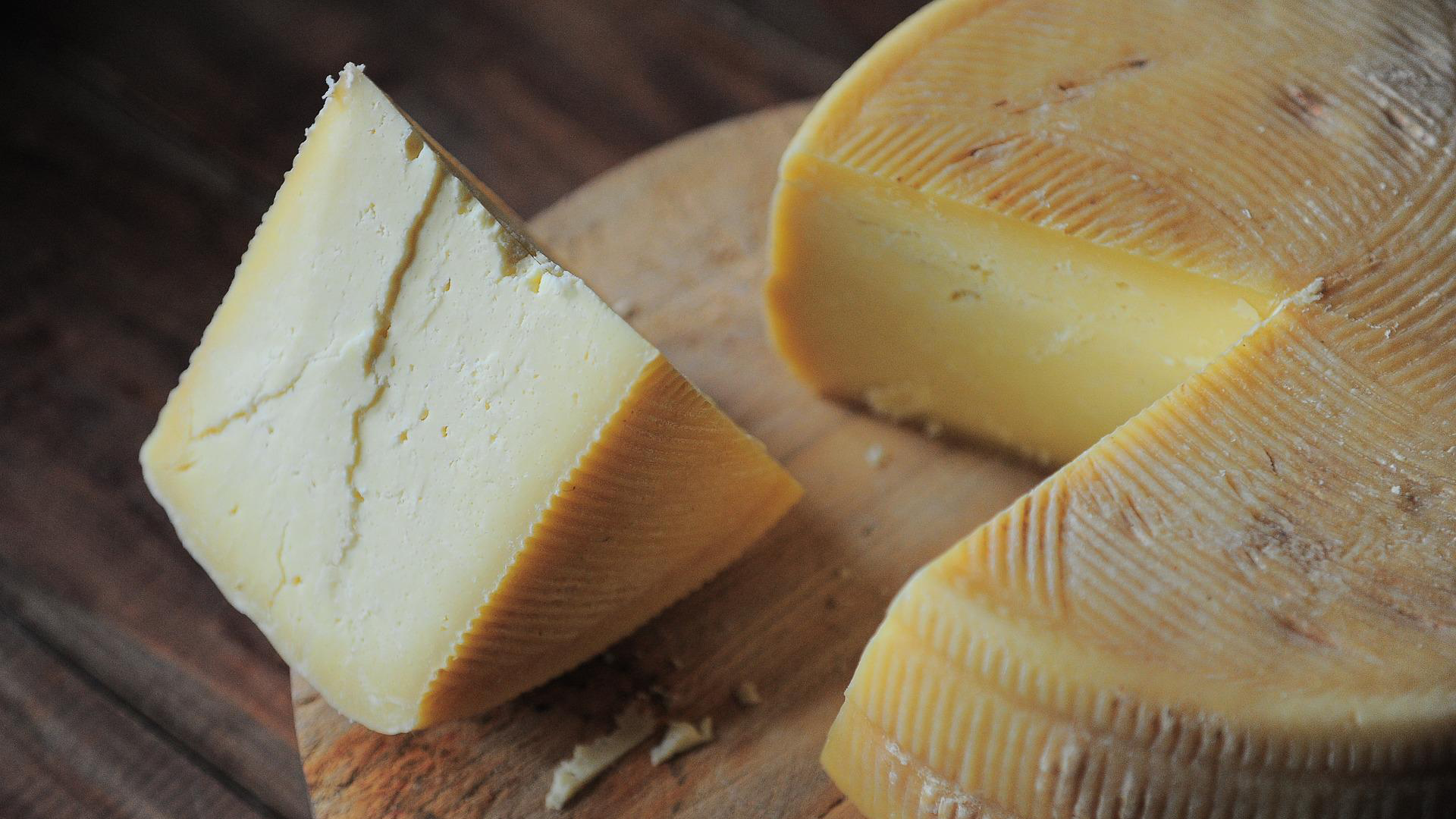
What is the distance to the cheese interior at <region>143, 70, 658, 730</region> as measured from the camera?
1.72 meters

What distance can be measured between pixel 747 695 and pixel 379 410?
77cm

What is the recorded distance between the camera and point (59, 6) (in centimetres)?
315

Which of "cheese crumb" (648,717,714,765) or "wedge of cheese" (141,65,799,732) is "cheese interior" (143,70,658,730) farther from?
"cheese crumb" (648,717,714,765)

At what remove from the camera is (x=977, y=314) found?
2.19 meters

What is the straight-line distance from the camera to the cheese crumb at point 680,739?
6.45ft

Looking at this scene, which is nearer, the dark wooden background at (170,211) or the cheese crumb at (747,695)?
the cheese crumb at (747,695)

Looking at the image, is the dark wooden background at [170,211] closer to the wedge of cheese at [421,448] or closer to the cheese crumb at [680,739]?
the wedge of cheese at [421,448]

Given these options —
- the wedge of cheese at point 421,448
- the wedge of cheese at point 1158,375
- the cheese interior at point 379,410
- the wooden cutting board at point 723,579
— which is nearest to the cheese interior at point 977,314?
the wedge of cheese at point 1158,375

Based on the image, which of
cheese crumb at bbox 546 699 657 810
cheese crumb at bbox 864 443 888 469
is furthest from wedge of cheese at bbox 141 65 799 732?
cheese crumb at bbox 864 443 888 469

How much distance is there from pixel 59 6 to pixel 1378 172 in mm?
3129

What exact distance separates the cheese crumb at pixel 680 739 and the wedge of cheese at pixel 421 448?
20 centimetres

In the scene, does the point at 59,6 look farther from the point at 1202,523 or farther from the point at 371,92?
the point at 1202,523

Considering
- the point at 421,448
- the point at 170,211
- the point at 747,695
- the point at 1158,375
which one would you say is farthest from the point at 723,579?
the point at 170,211

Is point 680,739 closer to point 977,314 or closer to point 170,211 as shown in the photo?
point 977,314
